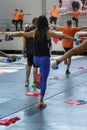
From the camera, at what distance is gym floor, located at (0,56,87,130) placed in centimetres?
A: 763

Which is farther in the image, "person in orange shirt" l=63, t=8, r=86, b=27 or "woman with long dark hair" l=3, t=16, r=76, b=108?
"person in orange shirt" l=63, t=8, r=86, b=27

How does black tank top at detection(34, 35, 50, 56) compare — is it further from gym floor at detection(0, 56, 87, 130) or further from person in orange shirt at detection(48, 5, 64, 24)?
person in orange shirt at detection(48, 5, 64, 24)

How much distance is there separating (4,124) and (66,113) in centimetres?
149

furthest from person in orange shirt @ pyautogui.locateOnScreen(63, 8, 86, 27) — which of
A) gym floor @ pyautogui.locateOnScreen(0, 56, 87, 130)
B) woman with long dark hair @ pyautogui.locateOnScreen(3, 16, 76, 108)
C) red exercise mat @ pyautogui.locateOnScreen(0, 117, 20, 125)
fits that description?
red exercise mat @ pyautogui.locateOnScreen(0, 117, 20, 125)

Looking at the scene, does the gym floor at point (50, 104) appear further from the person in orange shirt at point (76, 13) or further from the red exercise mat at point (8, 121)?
the person in orange shirt at point (76, 13)

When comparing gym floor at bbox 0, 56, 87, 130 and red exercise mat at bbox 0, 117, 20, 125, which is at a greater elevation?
red exercise mat at bbox 0, 117, 20, 125

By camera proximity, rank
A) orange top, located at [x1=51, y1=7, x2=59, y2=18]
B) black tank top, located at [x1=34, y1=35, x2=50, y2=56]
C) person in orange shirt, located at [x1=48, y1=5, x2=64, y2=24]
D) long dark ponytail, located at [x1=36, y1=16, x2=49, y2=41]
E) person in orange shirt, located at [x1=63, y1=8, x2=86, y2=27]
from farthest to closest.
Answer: orange top, located at [x1=51, y1=7, x2=59, y2=18] < person in orange shirt, located at [x1=48, y1=5, x2=64, y2=24] < person in orange shirt, located at [x1=63, y1=8, x2=86, y2=27] < black tank top, located at [x1=34, y1=35, x2=50, y2=56] < long dark ponytail, located at [x1=36, y1=16, x2=49, y2=41]

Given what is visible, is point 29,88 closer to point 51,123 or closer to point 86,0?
point 51,123

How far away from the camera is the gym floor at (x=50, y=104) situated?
7629 millimetres

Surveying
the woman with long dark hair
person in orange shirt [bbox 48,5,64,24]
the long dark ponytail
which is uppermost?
the long dark ponytail

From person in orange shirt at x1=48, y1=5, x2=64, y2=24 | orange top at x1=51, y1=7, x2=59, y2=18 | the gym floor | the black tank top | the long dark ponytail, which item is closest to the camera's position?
the gym floor

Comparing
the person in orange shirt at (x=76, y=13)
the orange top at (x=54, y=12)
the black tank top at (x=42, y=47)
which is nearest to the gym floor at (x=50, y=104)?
the black tank top at (x=42, y=47)

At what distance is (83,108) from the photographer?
896cm

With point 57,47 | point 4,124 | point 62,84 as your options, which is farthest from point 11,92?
point 57,47
